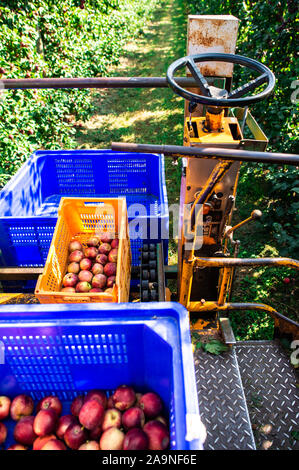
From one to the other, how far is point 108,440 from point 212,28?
2.61 metres

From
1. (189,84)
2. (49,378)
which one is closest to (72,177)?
(189,84)

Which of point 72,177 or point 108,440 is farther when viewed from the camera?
point 72,177

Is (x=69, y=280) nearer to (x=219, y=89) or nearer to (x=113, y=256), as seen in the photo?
(x=113, y=256)

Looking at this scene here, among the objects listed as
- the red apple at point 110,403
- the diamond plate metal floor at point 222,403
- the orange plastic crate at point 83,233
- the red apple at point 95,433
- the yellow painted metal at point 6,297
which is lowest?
the diamond plate metal floor at point 222,403

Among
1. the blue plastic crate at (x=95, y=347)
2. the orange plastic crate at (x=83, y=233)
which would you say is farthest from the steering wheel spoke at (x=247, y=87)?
the blue plastic crate at (x=95, y=347)

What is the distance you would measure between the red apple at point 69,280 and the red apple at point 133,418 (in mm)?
1188

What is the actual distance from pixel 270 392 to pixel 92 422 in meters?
1.48

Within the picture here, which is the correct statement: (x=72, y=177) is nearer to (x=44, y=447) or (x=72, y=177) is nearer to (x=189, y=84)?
(x=189, y=84)

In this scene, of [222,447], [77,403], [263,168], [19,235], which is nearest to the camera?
[77,403]

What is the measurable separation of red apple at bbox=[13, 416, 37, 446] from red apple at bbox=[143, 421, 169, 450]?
650 mm

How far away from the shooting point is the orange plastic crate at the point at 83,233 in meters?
2.28

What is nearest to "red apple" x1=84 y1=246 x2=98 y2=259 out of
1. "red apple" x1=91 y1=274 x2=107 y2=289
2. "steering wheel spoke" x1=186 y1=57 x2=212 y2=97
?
"red apple" x1=91 y1=274 x2=107 y2=289

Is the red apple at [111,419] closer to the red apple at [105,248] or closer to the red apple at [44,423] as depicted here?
the red apple at [44,423]

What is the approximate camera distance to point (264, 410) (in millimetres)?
2350
